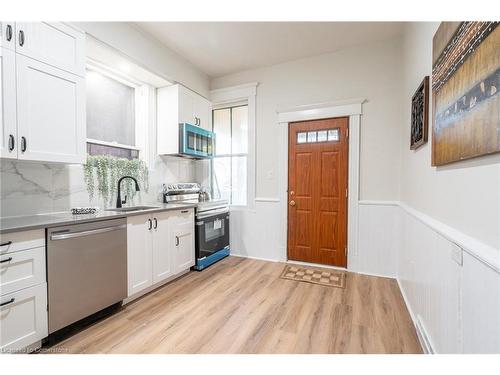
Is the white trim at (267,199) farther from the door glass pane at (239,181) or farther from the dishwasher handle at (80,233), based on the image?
the dishwasher handle at (80,233)

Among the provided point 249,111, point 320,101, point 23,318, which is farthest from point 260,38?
point 23,318

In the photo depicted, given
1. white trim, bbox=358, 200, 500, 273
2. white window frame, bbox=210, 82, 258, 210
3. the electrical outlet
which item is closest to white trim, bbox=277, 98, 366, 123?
white window frame, bbox=210, 82, 258, 210

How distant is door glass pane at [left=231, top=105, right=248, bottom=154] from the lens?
376 cm

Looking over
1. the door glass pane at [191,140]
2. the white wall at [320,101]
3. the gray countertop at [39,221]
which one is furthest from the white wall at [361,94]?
the gray countertop at [39,221]

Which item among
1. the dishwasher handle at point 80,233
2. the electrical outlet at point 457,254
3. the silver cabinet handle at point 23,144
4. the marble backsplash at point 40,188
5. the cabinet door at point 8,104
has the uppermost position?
the cabinet door at point 8,104

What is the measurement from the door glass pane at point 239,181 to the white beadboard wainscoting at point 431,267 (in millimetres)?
403

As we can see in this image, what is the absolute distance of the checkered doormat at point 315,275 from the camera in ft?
8.91

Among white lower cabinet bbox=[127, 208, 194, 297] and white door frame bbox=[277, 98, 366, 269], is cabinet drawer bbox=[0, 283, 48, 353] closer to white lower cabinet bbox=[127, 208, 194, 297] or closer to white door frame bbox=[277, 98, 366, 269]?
white lower cabinet bbox=[127, 208, 194, 297]

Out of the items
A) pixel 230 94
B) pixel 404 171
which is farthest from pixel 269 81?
pixel 404 171

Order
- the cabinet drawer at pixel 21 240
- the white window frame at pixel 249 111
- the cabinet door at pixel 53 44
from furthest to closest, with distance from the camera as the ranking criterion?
1. the white window frame at pixel 249 111
2. the cabinet door at pixel 53 44
3. the cabinet drawer at pixel 21 240

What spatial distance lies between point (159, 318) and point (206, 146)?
237cm

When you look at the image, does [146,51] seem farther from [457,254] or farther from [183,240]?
[457,254]

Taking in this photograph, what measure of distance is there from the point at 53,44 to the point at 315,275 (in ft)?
11.2

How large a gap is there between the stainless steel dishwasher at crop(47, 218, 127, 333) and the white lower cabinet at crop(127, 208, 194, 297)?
0.35 ft
